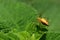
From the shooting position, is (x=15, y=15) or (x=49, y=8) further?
(x=49, y=8)

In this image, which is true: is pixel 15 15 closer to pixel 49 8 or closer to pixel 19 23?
pixel 19 23

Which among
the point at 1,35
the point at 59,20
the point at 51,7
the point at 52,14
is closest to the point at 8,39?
the point at 1,35

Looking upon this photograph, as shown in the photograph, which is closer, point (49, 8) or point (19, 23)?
point (19, 23)

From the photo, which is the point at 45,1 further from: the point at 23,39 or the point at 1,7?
the point at 23,39

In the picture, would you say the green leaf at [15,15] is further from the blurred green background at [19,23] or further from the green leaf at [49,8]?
the green leaf at [49,8]

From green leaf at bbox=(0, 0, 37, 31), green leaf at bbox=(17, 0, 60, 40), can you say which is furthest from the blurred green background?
Answer: green leaf at bbox=(17, 0, 60, 40)

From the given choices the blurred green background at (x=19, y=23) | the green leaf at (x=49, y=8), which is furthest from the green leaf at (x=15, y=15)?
the green leaf at (x=49, y=8)

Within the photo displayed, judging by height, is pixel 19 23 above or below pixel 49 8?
below

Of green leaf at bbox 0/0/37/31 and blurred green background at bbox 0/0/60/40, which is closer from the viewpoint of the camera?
blurred green background at bbox 0/0/60/40

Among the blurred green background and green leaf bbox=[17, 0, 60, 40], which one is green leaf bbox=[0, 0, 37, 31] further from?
green leaf bbox=[17, 0, 60, 40]

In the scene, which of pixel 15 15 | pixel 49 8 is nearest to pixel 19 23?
pixel 15 15

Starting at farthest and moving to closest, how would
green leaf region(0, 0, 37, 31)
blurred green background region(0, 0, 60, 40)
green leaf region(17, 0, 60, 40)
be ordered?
green leaf region(17, 0, 60, 40)
green leaf region(0, 0, 37, 31)
blurred green background region(0, 0, 60, 40)

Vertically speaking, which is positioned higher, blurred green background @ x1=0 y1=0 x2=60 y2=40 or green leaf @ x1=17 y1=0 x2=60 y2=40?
green leaf @ x1=17 y1=0 x2=60 y2=40
